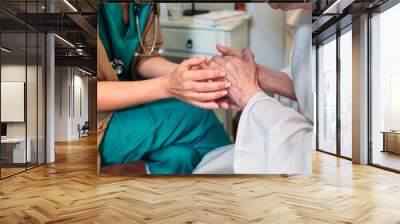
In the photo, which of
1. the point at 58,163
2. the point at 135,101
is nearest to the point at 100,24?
the point at 135,101

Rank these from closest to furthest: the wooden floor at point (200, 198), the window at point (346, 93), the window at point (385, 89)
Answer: the wooden floor at point (200, 198)
the window at point (385, 89)
the window at point (346, 93)

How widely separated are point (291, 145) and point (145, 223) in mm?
2698

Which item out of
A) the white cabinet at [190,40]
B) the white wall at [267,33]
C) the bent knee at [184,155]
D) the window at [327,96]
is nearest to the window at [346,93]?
the window at [327,96]

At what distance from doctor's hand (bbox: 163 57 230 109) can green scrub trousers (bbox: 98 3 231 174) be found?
116 mm

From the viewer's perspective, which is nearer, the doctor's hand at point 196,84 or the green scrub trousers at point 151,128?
the doctor's hand at point 196,84

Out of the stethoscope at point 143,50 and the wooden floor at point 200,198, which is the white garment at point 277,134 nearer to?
the wooden floor at point 200,198

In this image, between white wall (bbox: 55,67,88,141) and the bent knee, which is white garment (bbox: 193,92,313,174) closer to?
the bent knee

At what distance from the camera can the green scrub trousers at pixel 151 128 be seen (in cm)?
559

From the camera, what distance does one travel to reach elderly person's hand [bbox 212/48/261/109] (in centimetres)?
554

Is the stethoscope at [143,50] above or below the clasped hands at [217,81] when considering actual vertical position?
above


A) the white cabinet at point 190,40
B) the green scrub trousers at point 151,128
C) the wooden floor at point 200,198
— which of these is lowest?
the wooden floor at point 200,198

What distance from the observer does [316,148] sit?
1085 cm

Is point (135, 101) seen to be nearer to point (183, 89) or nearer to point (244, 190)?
point (183, 89)

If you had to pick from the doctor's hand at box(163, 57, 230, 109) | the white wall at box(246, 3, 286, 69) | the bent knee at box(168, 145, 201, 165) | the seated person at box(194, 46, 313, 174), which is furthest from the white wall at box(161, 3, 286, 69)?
the bent knee at box(168, 145, 201, 165)
